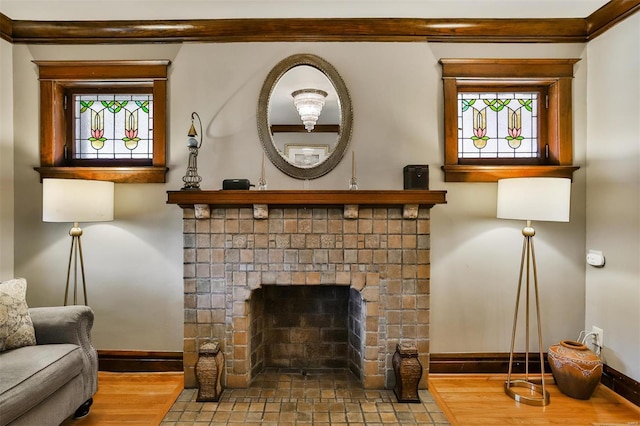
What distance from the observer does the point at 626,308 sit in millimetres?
2371

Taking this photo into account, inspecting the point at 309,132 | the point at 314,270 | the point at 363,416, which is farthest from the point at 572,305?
the point at 309,132

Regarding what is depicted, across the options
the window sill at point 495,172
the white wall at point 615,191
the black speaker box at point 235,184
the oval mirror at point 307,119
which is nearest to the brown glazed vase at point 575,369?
the white wall at point 615,191

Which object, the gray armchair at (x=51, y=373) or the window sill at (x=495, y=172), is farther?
the window sill at (x=495, y=172)

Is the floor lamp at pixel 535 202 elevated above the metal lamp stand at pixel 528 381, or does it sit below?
above

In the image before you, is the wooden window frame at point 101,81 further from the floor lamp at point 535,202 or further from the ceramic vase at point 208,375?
the floor lamp at point 535,202

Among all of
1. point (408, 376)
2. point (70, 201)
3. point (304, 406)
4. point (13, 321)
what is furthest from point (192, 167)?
point (408, 376)

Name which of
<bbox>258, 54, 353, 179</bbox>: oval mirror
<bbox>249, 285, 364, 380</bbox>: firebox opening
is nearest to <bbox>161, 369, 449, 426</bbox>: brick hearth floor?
<bbox>249, 285, 364, 380</bbox>: firebox opening

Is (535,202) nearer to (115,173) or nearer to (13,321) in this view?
(115,173)

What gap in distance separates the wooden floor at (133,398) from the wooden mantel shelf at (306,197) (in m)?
→ 1.33

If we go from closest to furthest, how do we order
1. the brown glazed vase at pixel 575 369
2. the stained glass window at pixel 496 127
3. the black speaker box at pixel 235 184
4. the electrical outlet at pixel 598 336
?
the brown glazed vase at pixel 575 369 → the black speaker box at pixel 235 184 → the electrical outlet at pixel 598 336 → the stained glass window at pixel 496 127

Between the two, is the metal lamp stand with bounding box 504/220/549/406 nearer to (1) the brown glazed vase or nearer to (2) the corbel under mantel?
(1) the brown glazed vase

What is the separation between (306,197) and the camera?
7.77 ft

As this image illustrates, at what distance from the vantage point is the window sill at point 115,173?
8.81 ft

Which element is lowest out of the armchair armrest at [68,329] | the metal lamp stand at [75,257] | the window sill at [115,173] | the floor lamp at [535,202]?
the armchair armrest at [68,329]
